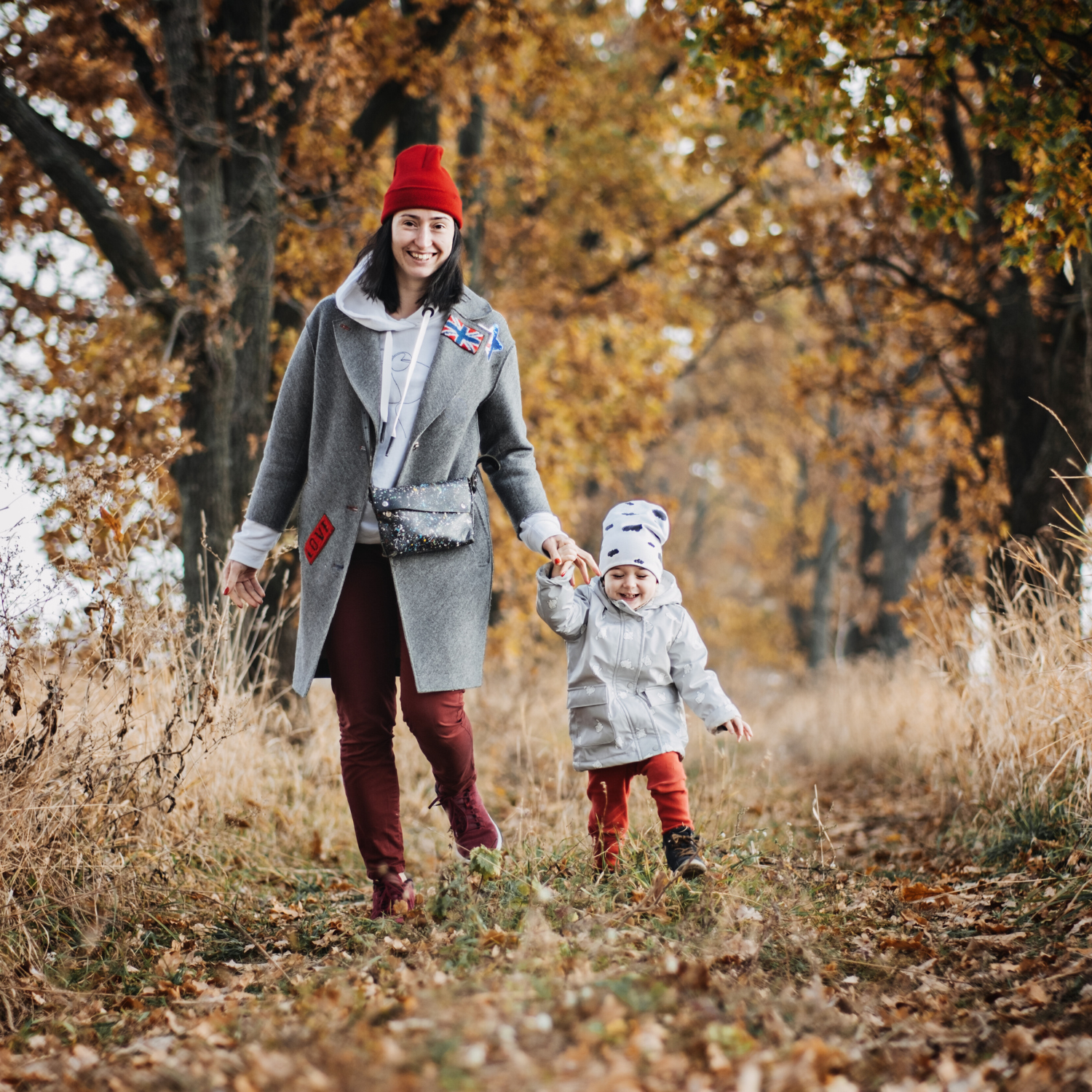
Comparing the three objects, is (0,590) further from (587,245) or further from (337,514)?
(587,245)

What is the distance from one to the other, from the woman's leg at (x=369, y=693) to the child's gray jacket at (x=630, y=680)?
0.51 m

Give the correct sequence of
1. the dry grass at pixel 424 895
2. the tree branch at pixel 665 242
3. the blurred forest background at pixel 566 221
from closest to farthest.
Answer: the dry grass at pixel 424 895, the blurred forest background at pixel 566 221, the tree branch at pixel 665 242

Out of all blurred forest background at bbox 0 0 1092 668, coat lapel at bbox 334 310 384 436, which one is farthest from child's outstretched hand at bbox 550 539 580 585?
blurred forest background at bbox 0 0 1092 668

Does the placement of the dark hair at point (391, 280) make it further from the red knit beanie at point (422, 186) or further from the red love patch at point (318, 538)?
the red love patch at point (318, 538)

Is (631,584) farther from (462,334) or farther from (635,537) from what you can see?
(462,334)

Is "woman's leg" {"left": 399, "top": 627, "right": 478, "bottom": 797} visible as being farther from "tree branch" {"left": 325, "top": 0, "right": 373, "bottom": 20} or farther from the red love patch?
"tree branch" {"left": 325, "top": 0, "right": 373, "bottom": 20}

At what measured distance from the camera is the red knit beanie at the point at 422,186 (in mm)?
3135

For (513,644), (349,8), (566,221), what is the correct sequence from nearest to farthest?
(349,8) → (513,644) → (566,221)

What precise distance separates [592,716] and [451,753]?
483 mm

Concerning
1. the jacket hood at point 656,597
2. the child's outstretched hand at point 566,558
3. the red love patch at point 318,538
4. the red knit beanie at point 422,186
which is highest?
the red knit beanie at point 422,186

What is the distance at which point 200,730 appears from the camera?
12.3 feet

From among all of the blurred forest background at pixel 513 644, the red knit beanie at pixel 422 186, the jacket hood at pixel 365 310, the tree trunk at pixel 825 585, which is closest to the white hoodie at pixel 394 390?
the jacket hood at pixel 365 310

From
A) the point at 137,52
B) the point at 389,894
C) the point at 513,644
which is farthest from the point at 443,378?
the point at 513,644

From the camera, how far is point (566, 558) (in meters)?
3.12
